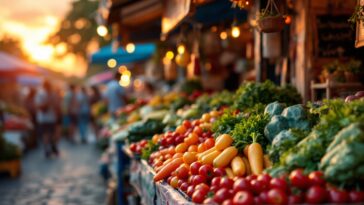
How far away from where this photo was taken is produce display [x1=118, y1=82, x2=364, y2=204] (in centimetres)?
310

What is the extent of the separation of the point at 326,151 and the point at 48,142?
13193mm

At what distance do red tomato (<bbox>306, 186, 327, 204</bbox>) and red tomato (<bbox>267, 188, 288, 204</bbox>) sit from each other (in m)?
0.14

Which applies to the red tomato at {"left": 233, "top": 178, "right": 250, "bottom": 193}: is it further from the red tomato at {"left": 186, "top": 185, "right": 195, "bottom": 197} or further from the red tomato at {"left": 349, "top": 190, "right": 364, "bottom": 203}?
the red tomato at {"left": 349, "top": 190, "right": 364, "bottom": 203}

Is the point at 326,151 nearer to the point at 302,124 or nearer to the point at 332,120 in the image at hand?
the point at 332,120

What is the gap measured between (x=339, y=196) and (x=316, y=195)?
0.13m

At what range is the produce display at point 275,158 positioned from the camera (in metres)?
3.10

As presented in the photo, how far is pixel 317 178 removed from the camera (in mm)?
3170

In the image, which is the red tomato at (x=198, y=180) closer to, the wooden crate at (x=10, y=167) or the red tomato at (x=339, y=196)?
the red tomato at (x=339, y=196)

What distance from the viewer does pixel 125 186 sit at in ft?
27.8

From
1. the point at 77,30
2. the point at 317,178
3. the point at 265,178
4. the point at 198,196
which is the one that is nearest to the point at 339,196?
the point at 317,178

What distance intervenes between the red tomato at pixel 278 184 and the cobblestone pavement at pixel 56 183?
6083mm

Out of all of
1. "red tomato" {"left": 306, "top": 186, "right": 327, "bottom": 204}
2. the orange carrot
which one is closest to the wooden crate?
the orange carrot

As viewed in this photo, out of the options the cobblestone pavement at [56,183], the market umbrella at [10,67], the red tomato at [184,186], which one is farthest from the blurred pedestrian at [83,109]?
the red tomato at [184,186]

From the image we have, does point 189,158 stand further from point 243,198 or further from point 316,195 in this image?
point 316,195
